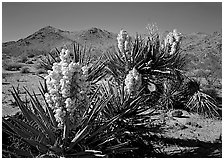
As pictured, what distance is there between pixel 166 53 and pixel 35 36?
2107 inches

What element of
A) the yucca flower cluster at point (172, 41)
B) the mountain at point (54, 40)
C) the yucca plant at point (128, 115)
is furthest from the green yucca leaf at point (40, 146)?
the mountain at point (54, 40)

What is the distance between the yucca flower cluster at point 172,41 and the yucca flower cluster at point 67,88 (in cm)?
334

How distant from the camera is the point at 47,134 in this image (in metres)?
3.50

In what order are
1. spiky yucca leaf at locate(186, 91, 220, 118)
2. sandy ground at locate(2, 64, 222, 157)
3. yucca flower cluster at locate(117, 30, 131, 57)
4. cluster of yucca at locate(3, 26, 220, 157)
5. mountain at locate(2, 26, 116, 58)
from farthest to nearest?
mountain at locate(2, 26, 116, 58) < spiky yucca leaf at locate(186, 91, 220, 118) < yucca flower cluster at locate(117, 30, 131, 57) < sandy ground at locate(2, 64, 222, 157) < cluster of yucca at locate(3, 26, 220, 157)

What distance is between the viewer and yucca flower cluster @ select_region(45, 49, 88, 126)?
10.3 feet

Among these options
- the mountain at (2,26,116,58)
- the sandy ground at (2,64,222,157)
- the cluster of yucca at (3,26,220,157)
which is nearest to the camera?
the cluster of yucca at (3,26,220,157)

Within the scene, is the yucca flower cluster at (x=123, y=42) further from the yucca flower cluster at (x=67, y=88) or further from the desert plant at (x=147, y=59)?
the yucca flower cluster at (x=67, y=88)

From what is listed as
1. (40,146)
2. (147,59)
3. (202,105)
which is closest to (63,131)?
(40,146)

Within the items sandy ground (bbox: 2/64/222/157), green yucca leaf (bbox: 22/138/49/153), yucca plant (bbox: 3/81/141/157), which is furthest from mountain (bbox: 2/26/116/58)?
green yucca leaf (bbox: 22/138/49/153)

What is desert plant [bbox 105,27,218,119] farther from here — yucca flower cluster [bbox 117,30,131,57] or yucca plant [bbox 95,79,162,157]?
yucca plant [bbox 95,79,162,157]

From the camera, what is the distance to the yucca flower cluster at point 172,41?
6.23m

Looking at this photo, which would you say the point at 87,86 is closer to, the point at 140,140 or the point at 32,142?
the point at 32,142

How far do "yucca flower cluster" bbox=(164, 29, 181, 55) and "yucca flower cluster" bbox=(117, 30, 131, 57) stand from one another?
3.39 feet

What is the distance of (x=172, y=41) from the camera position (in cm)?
634
